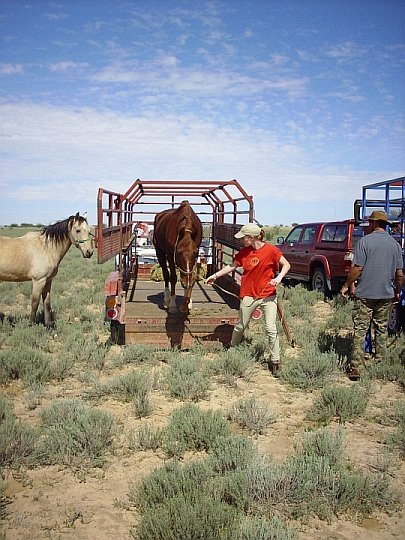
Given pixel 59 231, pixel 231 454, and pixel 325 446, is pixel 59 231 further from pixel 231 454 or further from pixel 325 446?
pixel 325 446

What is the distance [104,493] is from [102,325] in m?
5.81

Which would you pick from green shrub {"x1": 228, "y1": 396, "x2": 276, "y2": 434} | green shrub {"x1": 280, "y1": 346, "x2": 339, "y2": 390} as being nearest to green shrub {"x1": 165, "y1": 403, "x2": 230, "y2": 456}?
green shrub {"x1": 228, "y1": 396, "x2": 276, "y2": 434}

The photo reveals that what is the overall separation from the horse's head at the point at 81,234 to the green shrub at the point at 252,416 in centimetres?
444

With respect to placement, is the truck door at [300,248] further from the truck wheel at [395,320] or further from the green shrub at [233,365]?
the green shrub at [233,365]

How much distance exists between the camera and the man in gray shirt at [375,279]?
241 inches

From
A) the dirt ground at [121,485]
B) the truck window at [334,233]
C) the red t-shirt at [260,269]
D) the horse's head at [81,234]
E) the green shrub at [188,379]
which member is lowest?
the dirt ground at [121,485]

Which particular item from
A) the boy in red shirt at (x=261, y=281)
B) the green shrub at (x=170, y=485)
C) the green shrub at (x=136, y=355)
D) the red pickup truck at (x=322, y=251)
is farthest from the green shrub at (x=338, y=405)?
the red pickup truck at (x=322, y=251)

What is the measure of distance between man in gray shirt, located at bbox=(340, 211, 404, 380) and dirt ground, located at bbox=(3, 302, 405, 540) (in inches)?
40.3

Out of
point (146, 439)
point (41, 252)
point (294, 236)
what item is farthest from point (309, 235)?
point (146, 439)

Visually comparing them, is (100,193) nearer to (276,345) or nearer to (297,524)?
A: (276,345)

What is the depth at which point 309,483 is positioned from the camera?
137 inches

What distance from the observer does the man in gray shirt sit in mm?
6117

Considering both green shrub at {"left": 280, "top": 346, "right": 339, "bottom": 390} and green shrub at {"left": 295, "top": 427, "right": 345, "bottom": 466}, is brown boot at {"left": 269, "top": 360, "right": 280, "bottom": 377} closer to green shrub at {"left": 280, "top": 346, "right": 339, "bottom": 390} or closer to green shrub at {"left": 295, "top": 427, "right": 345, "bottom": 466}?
green shrub at {"left": 280, "top": 346, "right": 339, "bottom": 390}

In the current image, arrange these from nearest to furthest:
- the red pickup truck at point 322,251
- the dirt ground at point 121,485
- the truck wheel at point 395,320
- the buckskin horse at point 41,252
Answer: the dirt ground at point 121,485
the truck wheel at point 395,320
the buckskin horse at point 41,252
the red pickup truck at point 322,251
